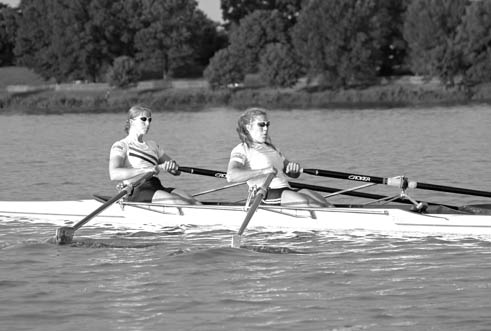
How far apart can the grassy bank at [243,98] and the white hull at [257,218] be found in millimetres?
59082

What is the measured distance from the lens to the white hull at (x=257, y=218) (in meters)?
13.1

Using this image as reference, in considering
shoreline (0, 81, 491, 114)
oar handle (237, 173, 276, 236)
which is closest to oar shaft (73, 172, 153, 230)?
oar handle (237, 173, 276, 236)

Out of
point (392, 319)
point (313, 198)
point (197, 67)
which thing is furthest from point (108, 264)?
point (197, 67)

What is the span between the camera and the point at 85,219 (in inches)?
555

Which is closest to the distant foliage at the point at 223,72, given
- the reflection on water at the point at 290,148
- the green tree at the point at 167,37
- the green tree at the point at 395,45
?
the green tree at the point at 167,37

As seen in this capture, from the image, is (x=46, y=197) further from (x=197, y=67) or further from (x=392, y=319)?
(x=197, y=67)

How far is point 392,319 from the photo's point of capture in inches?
381

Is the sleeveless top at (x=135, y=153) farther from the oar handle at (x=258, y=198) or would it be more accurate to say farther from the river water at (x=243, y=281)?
the oar handle at (x=258, y=198)

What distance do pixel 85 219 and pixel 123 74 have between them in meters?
87.8

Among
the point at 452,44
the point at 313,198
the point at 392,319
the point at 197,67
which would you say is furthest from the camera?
the point at 197,67

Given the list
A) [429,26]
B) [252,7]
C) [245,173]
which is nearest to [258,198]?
[245,173]

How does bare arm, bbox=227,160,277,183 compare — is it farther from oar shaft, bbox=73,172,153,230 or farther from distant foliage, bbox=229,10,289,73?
distant foliage, bbox=229,10,289,73

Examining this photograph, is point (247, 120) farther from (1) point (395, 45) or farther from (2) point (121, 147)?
(1) point (395, 45)

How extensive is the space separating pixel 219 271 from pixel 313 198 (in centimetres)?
249
